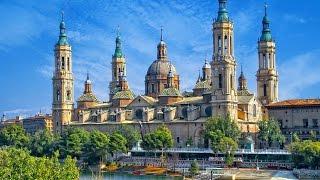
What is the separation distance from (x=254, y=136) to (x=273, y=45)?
16.4 metres

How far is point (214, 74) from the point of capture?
300ft

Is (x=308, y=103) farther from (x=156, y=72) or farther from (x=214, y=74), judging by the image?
(x=156, y=72)

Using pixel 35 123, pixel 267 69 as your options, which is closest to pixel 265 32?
pixel 267 69

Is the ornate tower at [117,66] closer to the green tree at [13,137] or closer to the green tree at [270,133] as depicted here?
the green tree at [13,137]

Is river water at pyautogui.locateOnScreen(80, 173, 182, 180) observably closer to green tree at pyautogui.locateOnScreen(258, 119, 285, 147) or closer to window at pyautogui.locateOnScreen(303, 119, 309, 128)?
green tree at pyautogui.locateOnScreen(258, 119, 285, 147)

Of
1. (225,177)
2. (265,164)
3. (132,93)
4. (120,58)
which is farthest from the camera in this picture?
(120,58)

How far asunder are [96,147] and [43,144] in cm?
1163

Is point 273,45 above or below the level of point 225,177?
above

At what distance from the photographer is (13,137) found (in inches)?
4031

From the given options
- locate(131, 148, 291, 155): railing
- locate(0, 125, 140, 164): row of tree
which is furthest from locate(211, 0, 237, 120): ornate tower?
locate(0, 125, 140, 164): row of tree

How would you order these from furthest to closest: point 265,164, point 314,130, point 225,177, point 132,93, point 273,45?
point 132,93
point 273,45
point 314,130
point 265,164
point 225,177

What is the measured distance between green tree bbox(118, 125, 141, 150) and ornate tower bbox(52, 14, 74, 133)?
18771 mm

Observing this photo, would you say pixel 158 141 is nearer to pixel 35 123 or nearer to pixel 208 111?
pixel 208 111

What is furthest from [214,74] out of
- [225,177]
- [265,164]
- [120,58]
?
[120,58]
